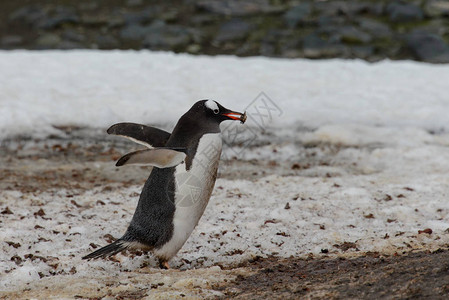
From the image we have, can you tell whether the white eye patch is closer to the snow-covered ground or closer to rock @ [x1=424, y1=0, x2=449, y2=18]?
the snow-covered ground

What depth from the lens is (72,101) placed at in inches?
288

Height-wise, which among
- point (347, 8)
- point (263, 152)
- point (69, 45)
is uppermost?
point (347, 8)

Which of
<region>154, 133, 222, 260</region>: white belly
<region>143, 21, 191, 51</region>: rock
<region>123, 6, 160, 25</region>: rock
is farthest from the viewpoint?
<region>123, 6, 160, 25</region>: rock

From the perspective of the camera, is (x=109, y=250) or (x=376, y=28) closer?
(x=109, y=250)

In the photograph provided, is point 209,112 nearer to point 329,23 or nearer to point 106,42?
point 106,42

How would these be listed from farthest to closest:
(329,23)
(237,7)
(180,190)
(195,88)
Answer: (237,7)
(329,23)
(195,88)
(180,190)

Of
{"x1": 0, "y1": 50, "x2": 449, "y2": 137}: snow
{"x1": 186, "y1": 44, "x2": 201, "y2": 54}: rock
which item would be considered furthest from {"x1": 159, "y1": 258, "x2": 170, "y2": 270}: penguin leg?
{"x1": 186, "y1": 44, "x2": 201, "y2": 54}: rock

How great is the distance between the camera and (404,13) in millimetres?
12547

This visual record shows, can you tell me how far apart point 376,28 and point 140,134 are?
9.19 meters

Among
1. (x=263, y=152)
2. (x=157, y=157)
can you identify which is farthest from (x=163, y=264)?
(x=263, y=152)

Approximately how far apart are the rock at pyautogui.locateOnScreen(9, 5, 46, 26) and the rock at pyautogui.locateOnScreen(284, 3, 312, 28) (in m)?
4.98

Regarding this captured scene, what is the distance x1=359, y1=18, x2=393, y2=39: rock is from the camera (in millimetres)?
12086

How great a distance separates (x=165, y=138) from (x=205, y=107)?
1.20ft

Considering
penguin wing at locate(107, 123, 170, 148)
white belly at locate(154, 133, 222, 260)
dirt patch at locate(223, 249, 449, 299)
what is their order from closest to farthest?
dirt patch at locate(223, 249, 449, 299) → white belly at locate(154, 133, 222, 260) → penguin wing at locate(107, 123, 170, 148)
